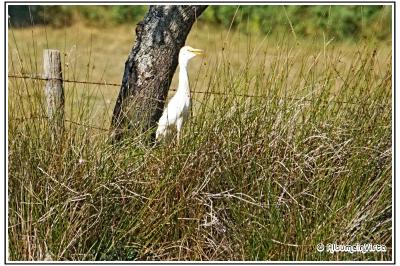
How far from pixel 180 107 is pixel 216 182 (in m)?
1.19

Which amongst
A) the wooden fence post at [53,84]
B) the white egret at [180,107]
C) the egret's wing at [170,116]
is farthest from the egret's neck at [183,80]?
the wooden fence post at [53,84]

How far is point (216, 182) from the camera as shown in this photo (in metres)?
4.32

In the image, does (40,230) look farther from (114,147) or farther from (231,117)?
(231,117)

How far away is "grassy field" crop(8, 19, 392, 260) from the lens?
4.20 meters

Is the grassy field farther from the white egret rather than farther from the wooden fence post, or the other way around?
the white egret

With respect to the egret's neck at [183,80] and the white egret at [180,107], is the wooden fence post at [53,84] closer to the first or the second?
the white egret at [180,107]

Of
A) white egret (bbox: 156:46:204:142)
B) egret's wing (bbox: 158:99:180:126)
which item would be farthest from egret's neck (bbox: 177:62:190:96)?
egret's wing (bbox: 158:99:180:126)

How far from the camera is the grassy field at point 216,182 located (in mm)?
4195

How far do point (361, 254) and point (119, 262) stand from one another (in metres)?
1.23

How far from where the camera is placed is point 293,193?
14.1 feet

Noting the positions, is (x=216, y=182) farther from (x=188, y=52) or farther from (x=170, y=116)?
(x=188, y=52)

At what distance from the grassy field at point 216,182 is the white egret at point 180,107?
0.48 meters

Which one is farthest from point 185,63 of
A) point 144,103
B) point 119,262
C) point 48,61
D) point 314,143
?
point 119,262

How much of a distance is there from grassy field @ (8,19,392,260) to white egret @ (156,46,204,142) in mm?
482
